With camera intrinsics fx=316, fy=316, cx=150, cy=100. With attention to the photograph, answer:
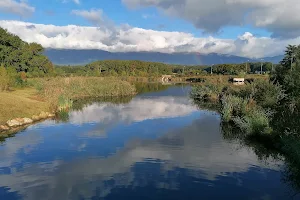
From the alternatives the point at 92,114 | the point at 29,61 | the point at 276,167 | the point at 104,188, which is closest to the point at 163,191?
the point at 104,188

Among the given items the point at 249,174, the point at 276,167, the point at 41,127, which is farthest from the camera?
the point at 41,127

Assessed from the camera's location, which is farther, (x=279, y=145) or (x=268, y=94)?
(x=268, y=94)

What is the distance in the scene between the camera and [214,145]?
76.1ft

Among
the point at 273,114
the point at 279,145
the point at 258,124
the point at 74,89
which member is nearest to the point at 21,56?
the point at 74,89

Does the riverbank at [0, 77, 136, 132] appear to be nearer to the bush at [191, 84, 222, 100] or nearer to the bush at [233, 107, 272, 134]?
the bush at [191, 84, 222, 100]

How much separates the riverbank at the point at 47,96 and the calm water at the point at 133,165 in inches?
102

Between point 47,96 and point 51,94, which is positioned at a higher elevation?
point 51,94

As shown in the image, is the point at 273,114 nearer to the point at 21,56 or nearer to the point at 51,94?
the point at 51,94

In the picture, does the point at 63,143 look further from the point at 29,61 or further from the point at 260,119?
the point at 29,61

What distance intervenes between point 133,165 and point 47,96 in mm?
27580

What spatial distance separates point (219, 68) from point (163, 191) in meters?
143

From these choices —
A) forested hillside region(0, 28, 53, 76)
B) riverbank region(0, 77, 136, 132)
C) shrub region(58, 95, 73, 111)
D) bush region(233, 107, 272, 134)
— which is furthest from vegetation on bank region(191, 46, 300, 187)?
forested hillside region(0, 28, 53, 76)

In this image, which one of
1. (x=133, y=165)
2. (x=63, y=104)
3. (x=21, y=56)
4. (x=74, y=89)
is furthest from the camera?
(x=21, y=56)

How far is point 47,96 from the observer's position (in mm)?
42438
